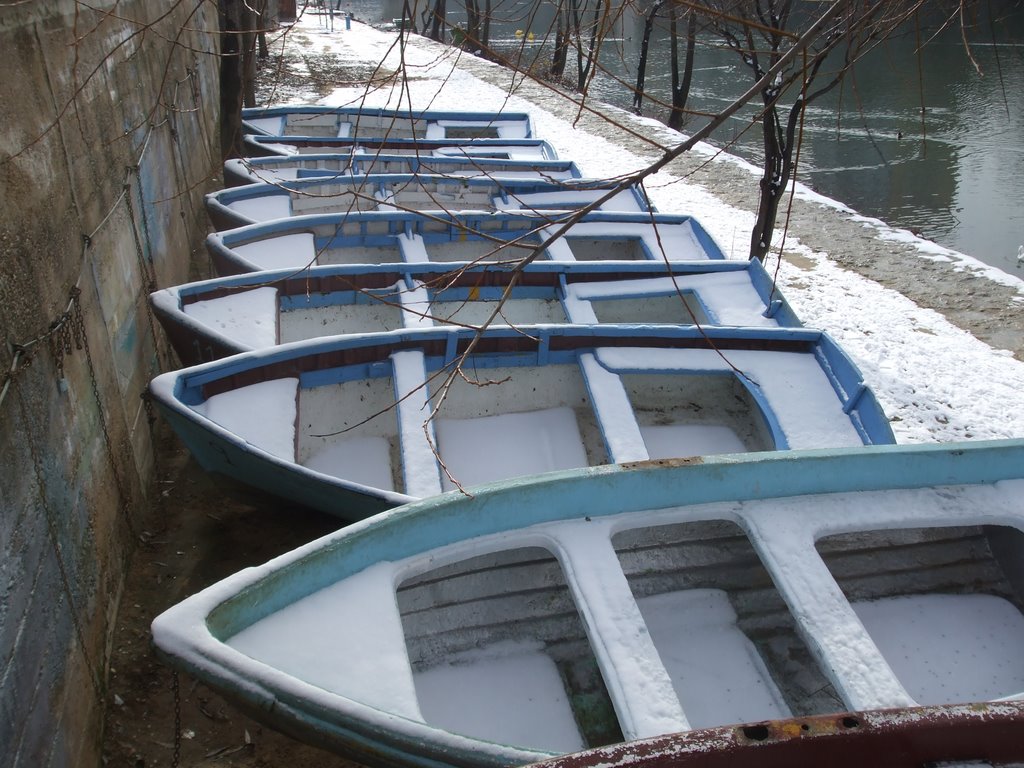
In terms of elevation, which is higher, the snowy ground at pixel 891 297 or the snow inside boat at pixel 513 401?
the snow inside boat at pixel 513 401

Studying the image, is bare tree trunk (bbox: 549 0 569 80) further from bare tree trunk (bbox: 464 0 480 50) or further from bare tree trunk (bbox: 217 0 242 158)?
bare tree trunk (bbox: 217 0 242 158)

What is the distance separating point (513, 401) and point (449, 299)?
1098 mm

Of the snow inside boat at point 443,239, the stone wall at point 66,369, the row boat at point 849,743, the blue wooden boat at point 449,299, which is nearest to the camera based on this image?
the row boat at point 849,743

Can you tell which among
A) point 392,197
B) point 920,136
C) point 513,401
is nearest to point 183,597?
point 513,401

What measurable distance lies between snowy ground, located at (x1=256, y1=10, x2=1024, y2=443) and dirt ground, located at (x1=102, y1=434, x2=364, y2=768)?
263 cm

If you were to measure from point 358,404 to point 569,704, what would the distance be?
229 cm

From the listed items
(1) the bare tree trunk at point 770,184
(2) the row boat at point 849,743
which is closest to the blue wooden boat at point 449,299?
(1) the bare tree trunk at point 770,184

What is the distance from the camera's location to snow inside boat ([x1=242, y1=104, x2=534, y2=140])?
35.6 ft

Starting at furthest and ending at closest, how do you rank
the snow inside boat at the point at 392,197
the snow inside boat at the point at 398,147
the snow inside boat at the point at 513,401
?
1. the snow inside boat at the point at 398,147
2. the snow inside boat at the point at 392,197
3. the snow inside boat at the point at 513,401

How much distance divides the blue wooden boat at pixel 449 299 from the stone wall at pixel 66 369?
587 millimetres

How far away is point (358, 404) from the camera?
479 cm

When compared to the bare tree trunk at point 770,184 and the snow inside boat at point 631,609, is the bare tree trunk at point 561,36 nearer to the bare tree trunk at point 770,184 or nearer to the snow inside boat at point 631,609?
the snow inside boat at point 631,609

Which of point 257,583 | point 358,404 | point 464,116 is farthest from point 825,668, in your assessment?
point 464,116

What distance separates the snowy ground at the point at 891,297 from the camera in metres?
6.05
